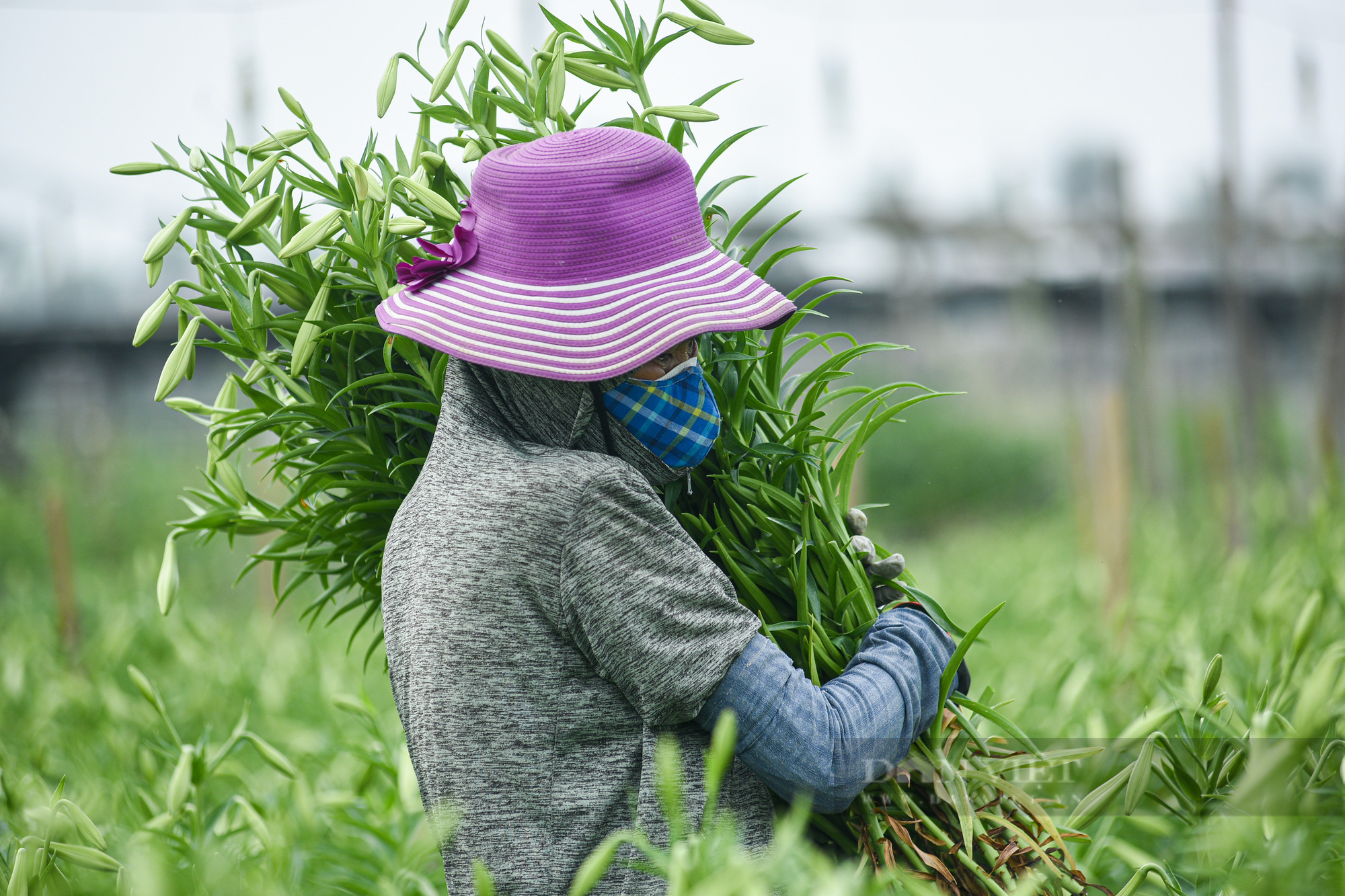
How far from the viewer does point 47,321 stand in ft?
30.7

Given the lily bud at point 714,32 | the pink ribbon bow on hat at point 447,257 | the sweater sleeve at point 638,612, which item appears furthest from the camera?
the lily bud at point 714,32

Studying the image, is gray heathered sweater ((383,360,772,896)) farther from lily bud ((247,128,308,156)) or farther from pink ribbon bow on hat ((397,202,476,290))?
lily bud ((247,128,308,156))

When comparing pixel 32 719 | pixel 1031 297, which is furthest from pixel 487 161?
pixel 1031 297

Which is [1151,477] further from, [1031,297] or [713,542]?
[713,542]

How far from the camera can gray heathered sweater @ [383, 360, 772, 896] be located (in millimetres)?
804

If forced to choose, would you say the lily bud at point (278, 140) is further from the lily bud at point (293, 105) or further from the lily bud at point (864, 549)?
the lily bud at point (864, 549)

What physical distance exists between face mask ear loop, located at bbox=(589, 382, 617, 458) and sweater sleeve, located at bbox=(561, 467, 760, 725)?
7 centimetres

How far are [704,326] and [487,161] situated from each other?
10.7 inches

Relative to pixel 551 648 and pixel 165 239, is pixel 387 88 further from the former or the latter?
pixel 551 648

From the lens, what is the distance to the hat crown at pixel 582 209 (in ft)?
2.85

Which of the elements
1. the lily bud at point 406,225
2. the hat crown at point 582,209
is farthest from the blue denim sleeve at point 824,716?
the lily bud at point 406,225

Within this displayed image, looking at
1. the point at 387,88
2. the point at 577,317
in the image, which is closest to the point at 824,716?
the point at 577,317

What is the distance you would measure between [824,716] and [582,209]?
0.49 m

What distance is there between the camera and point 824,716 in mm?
819
